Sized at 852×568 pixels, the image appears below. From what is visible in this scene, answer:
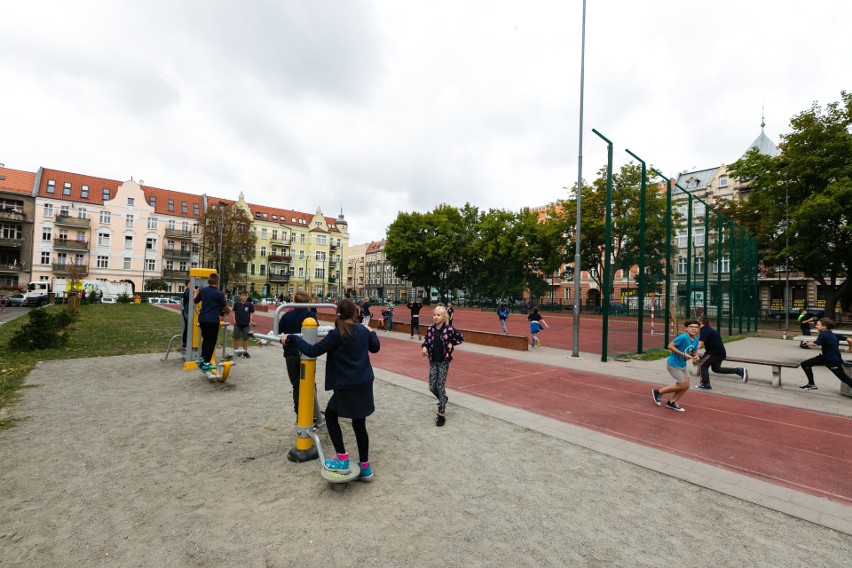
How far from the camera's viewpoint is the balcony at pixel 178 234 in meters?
60.6

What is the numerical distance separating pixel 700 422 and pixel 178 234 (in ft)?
230

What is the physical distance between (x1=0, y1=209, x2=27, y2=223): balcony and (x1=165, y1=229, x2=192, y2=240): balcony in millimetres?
15442

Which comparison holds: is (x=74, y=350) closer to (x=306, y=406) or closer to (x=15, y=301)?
(x=306, y=406)

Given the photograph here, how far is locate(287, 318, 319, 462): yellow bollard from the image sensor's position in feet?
14.0

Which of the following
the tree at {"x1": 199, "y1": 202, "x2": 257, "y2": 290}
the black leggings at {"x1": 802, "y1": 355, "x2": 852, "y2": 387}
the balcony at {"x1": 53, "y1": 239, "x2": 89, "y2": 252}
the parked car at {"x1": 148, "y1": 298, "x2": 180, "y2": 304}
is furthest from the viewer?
the balcony at {"x1": 53, "y1": 239, "x2": 89, "y2": 252}

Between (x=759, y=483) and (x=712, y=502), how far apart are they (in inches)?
36.2

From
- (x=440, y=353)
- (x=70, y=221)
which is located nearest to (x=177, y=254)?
(x=70, y=221)

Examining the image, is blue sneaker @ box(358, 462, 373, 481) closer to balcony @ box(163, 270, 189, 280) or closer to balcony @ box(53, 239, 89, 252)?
balcony @ box(163, 270, 189, 280)

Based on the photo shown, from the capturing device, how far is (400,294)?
100 m

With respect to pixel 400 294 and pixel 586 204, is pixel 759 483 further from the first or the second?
pixel 400 294

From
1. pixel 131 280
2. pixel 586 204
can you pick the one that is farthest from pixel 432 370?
pixel 131 280

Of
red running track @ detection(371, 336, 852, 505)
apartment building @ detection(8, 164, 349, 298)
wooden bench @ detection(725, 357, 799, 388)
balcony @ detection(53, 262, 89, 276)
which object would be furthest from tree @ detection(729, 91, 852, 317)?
balcony @ detection(53, 262, 89, 276)

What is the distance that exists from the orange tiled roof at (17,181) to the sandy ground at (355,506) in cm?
6643

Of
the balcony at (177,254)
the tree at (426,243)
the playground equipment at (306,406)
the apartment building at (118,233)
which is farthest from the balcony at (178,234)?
the playground equipment at (306,406)
